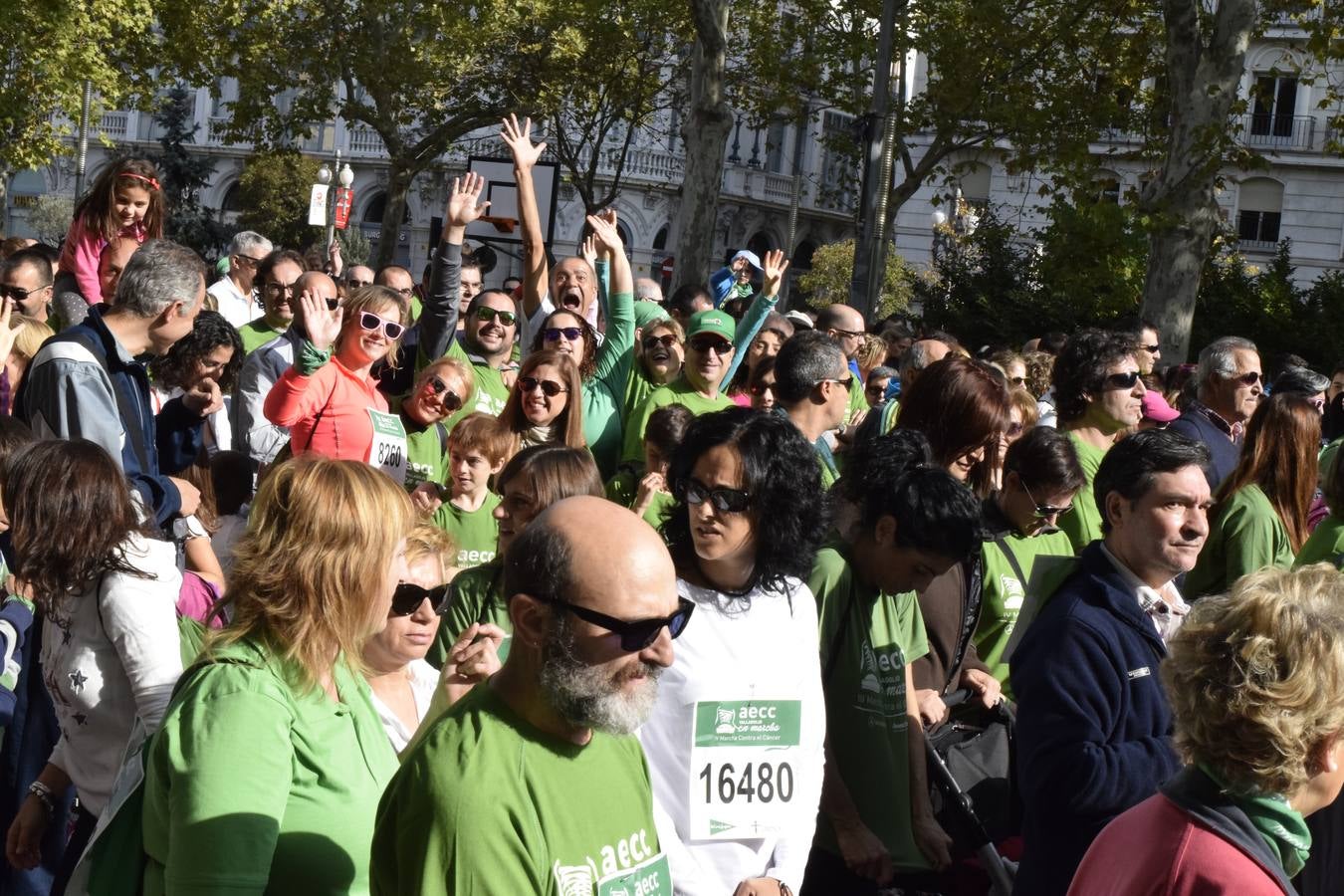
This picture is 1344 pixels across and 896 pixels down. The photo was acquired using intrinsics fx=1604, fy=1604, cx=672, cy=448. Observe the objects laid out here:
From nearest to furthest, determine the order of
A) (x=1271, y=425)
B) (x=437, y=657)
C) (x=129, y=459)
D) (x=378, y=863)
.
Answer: (x=378, y=863), (x=437, y=657), (x=129, y=459), (x=1271, y=425)

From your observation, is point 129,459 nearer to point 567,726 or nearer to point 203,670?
point 203,670

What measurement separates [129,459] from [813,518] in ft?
8.14

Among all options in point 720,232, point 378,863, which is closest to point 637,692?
point 378,863

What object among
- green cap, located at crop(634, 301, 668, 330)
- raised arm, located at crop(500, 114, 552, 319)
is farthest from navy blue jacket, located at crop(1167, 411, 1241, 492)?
raised arm, located at crop(500, 114, 552, 319)

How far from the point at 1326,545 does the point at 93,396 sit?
4055mm

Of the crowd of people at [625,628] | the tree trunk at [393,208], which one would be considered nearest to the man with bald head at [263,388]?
the crowd of people at [625,628]

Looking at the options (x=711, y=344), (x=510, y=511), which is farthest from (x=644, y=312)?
Answer: (x=510, y=511)

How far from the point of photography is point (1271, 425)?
627 centimetres

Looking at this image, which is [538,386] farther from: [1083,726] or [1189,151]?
[1189,151]

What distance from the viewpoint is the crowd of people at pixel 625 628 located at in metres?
2.71

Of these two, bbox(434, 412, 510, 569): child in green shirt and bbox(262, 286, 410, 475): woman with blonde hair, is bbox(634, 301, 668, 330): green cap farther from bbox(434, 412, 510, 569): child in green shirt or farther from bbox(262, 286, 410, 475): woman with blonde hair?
bbox(434, 412, 510, 569): child in green shirt

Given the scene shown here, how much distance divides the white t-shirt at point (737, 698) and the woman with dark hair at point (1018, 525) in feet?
5.37

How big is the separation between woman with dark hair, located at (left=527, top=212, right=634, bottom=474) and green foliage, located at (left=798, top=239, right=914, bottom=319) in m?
36.2

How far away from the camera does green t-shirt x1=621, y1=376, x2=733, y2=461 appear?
694 cm
